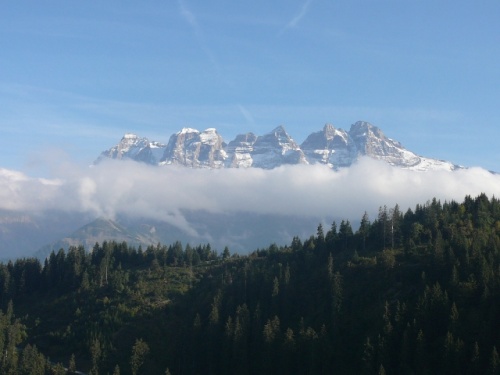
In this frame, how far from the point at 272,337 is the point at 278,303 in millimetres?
23104

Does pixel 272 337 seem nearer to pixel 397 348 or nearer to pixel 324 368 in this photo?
pixel 324 368

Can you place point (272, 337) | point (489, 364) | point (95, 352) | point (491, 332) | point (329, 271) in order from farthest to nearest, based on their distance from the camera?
point (329, 271)
point (95, 352)
point (272, 337)
point (491, 332)
point (489, 364)

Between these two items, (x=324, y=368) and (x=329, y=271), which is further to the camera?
(x=329, y=271)

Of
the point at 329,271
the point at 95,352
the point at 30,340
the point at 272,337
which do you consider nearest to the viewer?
the point at 272,337

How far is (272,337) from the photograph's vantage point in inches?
6373

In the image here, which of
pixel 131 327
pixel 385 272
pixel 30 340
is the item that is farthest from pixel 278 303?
pixel 30 340

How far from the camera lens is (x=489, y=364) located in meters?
125

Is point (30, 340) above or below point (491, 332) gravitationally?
below

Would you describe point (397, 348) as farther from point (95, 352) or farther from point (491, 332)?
point (95, 352)

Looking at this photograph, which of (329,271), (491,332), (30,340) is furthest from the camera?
(30,340)

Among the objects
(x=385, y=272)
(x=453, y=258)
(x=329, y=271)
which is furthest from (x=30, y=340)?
(x=453, y=258)

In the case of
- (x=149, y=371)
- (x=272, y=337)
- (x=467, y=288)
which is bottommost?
(x=149, y=371)

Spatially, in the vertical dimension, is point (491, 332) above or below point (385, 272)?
below

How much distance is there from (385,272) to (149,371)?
231 ft
